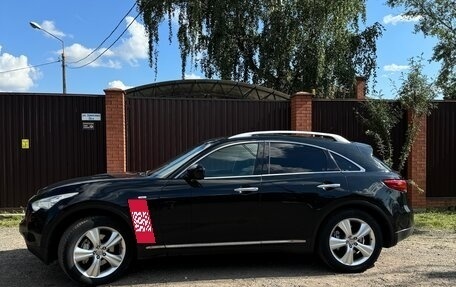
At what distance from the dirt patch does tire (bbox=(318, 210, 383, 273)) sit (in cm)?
15

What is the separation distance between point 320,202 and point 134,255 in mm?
2236

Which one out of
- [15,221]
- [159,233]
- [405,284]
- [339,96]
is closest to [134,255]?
[159,233]

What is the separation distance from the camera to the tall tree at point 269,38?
60.3ft

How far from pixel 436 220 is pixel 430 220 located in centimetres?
11

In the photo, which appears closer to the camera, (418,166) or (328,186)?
(328,186)

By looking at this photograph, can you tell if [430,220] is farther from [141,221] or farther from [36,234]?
[36,234]

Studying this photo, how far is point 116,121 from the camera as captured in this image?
10625 millimetres

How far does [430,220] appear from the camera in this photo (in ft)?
32.8

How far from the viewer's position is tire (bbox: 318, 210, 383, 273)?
19.4 ft

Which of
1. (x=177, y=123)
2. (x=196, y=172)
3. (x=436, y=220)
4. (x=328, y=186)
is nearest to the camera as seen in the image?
(x=196, y=172)

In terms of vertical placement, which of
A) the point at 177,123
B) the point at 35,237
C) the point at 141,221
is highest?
the point at 177,123

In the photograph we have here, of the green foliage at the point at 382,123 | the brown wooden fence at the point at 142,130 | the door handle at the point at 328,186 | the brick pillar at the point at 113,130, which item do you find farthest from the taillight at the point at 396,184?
the brick pillar at the point at 113,130

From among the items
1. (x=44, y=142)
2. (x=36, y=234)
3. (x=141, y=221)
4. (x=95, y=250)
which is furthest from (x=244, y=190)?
(x=44, y=142)

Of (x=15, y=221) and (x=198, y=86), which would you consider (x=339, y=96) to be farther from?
(x=15, y=221)
